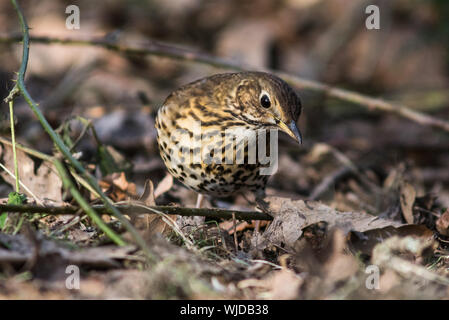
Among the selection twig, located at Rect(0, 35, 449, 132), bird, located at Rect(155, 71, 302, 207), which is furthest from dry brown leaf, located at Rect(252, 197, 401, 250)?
twig, located at Rect(0, 35, 449, 132)

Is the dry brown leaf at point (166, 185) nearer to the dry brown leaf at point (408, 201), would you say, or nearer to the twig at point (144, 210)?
the twig at point (144, 210)

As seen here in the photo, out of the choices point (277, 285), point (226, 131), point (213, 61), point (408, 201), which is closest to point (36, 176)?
point (226, 131)

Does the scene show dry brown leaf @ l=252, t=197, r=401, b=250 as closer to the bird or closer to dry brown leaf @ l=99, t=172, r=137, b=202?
the bird

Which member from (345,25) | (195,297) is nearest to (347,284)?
(195,297)

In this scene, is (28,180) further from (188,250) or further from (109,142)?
(109,142)

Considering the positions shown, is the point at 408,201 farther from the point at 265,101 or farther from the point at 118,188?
the point at 118,188
